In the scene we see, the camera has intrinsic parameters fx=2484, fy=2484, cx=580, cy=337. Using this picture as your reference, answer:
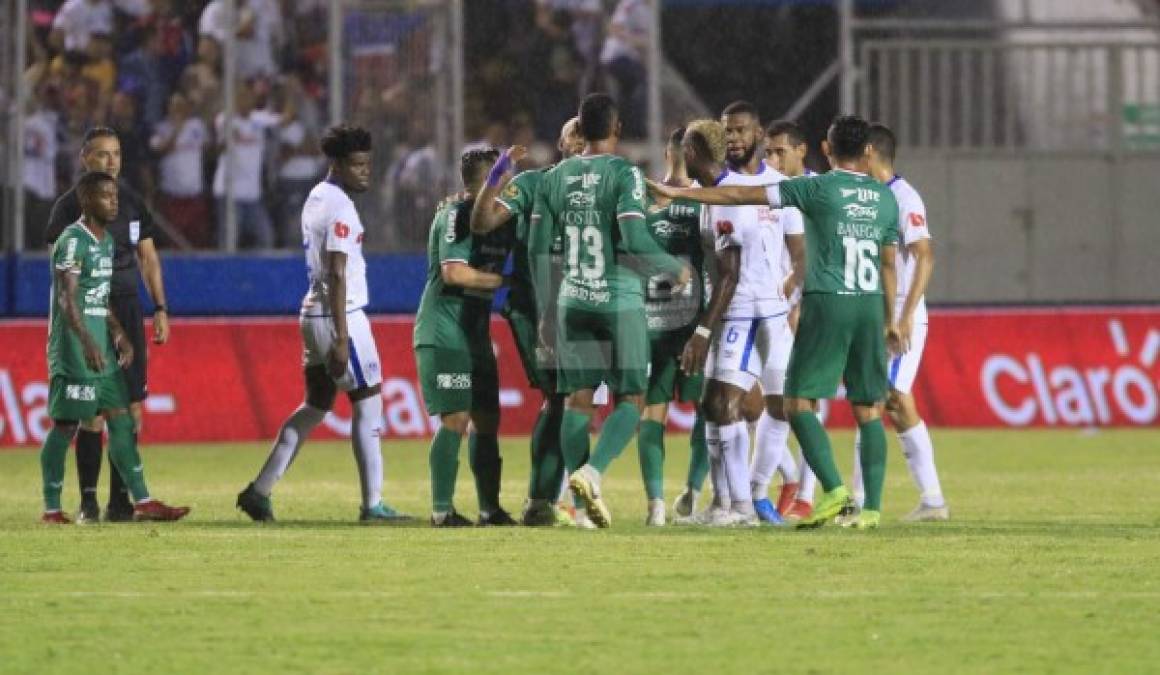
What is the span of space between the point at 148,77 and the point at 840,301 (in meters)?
12.8

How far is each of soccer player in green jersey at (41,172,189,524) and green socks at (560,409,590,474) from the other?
2.39 metres

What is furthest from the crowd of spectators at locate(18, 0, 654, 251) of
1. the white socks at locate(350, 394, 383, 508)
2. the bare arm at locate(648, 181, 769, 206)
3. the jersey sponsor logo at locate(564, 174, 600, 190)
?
the bare arm at locate(648, 181, 769, 206)

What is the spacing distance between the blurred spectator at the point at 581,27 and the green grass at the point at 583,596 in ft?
34.6

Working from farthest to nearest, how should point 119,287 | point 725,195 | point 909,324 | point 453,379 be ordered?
point 119,287 → point 909,324 → point 453,379 → point 725,195

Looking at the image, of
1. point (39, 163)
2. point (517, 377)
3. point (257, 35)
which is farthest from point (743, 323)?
point (39, 163)

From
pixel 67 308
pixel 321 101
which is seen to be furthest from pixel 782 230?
pixel 321 101

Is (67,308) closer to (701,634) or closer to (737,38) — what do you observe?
(701,634)

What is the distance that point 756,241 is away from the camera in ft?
45.2

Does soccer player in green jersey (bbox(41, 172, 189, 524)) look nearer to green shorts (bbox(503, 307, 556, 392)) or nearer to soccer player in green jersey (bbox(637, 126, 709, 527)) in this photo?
green shorts (bbox(503, 307, 556, 392))

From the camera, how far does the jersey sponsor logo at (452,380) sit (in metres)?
13.6

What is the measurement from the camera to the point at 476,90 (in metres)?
25.2

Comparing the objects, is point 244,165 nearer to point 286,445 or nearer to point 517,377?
point 517,377

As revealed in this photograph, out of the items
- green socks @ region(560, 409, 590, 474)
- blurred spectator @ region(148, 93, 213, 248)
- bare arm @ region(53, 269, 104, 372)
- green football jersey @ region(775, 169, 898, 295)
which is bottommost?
green socks @ region(560, 409, 590, 474)

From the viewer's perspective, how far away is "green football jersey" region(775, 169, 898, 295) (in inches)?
516
